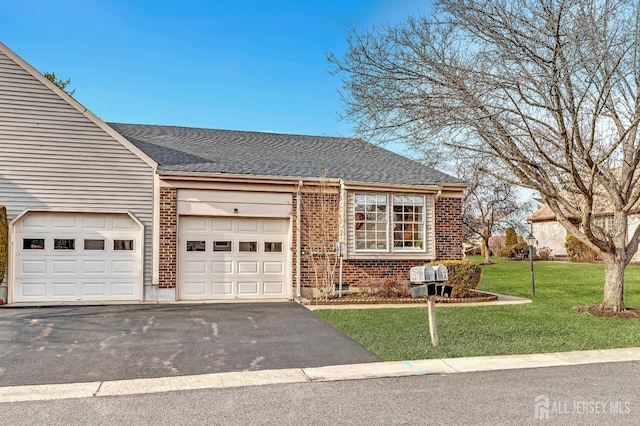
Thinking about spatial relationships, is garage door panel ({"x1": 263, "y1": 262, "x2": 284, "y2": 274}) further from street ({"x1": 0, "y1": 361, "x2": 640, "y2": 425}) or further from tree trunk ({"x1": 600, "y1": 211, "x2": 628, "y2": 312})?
tree trunk ({"x1": 600, "y1": 211, "x2": 628, "y2": 312})

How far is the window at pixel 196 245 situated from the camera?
12.3m

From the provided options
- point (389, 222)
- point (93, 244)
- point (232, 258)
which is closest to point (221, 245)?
point (232, 258)

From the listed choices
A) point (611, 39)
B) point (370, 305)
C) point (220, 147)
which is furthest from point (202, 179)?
point (611, 39)

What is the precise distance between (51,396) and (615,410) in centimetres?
572

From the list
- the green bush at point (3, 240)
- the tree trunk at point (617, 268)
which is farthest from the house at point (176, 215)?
the tree trunk at point (617, 268)

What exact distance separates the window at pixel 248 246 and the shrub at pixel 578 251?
2190 cm

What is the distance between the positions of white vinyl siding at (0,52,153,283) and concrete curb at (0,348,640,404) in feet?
22.8

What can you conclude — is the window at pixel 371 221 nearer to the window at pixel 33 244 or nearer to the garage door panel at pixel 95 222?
the garage door panel at pixel 95 222

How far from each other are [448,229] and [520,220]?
93.0 feet

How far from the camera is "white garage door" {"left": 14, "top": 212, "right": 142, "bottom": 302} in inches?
452

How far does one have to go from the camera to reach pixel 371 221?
13.2 m

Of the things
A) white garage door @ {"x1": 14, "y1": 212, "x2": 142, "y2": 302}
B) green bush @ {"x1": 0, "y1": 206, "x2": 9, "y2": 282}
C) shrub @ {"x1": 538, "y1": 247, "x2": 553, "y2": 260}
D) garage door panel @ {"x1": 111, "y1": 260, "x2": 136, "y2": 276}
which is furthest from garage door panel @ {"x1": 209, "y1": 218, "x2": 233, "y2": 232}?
shrub @ {"x1": 538, "y1": 247, "x2": 553, "y2": 260}

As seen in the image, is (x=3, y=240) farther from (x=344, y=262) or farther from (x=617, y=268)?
(x=617, y=268)

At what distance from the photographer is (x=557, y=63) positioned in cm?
Result: 863
